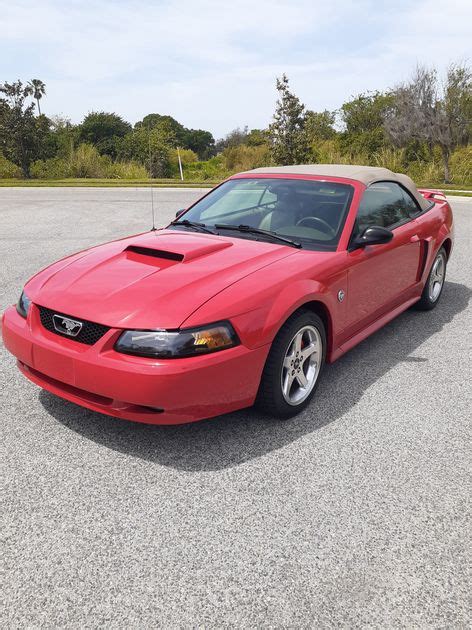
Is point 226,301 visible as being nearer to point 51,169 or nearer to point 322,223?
point 322,223

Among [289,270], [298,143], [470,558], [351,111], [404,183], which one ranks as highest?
[351,111]

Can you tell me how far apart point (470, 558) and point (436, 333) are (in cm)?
289

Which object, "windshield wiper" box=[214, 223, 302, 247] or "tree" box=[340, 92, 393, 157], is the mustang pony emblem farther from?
"tree" box=[340, 92, 393, 157]

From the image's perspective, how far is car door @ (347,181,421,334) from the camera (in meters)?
3.85

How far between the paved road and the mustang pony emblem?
63 centimetres

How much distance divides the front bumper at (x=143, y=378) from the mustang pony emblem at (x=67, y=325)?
0.05m

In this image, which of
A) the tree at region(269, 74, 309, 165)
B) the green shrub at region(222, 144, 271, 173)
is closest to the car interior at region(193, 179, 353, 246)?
the tree at region(269, 74, 309, 165)

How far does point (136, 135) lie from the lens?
36.6 meters

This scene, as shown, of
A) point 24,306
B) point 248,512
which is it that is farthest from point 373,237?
point 24,306

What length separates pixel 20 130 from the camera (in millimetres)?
27875

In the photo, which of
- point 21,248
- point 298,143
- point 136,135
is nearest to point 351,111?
Result: point 136,135

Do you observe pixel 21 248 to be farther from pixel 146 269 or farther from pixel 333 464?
pixel 333 464

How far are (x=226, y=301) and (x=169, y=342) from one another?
40cm

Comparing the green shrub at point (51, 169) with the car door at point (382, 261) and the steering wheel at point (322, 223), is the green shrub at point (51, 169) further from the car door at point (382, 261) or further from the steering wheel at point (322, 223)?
the steering wheel at point (322, 223)
